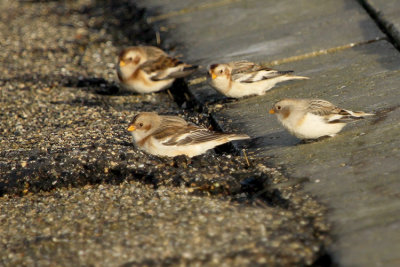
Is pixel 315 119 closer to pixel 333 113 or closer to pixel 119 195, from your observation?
pixel 333 113

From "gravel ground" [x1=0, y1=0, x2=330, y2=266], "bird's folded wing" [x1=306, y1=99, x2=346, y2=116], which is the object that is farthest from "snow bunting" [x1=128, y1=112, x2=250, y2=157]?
"bird's folded wing" [x1=306, y1=99, x2=346, y2=116]

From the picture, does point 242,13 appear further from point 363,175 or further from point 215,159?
point 363,175

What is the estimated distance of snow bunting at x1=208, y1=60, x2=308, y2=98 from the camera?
6.33 meters

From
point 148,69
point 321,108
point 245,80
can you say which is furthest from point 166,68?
point 321,108

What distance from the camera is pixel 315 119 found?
497 centimetres

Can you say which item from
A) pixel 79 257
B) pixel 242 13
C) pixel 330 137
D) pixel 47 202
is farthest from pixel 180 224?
pixel 242 13

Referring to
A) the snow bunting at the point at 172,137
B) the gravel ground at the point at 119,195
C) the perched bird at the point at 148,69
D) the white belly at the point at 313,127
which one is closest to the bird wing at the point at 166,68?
the perched bird at the point at 148,69

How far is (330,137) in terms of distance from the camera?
508 centimetres

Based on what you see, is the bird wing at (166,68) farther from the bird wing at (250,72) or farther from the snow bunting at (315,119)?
the snow bunting at (315,119)

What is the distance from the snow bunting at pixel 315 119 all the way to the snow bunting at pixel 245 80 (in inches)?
49.3

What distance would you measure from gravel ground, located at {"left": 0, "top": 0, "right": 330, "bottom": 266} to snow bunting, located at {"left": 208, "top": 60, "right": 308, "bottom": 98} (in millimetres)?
386

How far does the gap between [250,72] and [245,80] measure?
0.74 feet

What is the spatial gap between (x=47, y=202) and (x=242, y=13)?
4765 millimetres

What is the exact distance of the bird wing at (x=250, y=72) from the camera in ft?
20.9
